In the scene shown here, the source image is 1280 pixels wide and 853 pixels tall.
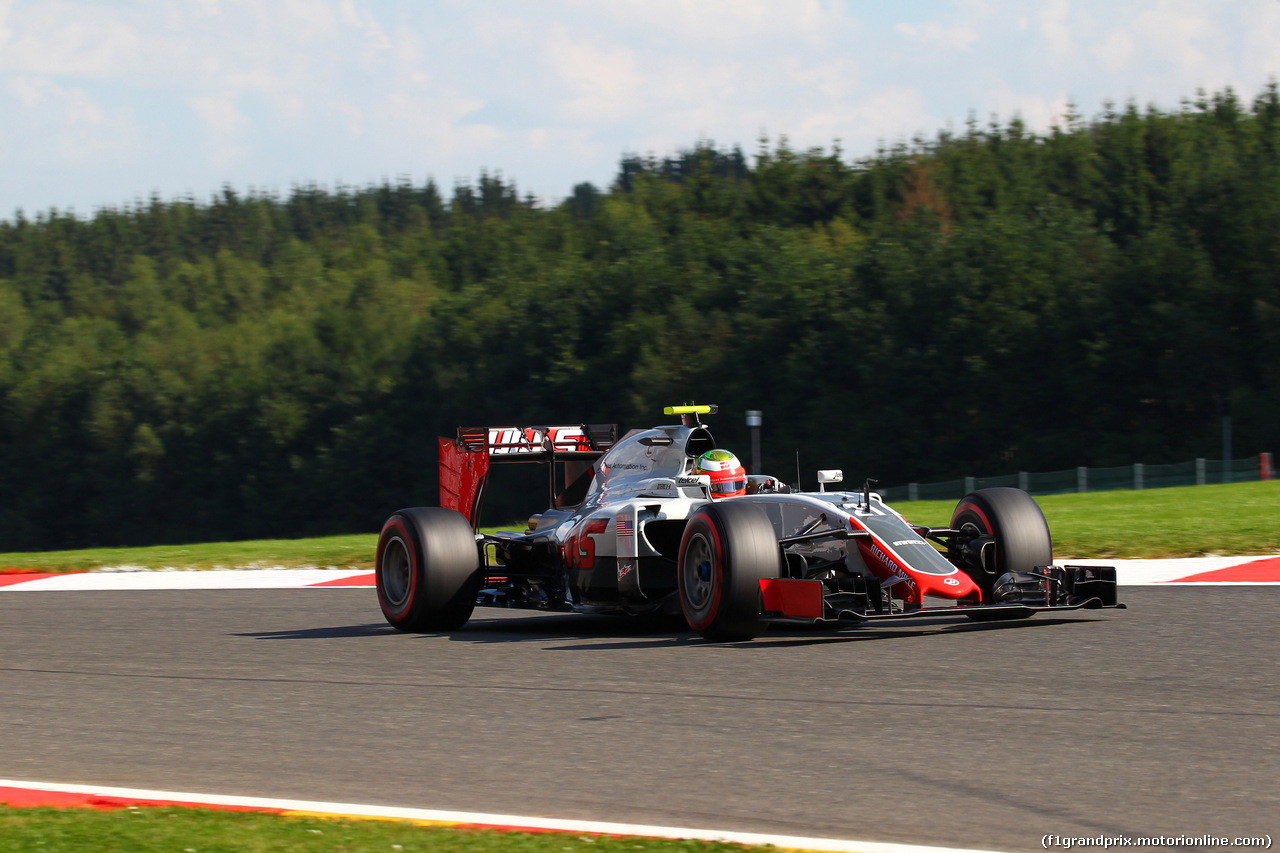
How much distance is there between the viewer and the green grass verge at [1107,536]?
15.7 metres

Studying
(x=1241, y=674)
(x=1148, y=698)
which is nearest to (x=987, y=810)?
(x=1148, y=698)

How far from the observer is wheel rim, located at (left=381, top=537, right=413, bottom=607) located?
1204 cm

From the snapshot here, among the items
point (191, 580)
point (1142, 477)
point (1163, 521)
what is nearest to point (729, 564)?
point (191, 580)

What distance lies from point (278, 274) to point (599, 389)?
54343 millimetres

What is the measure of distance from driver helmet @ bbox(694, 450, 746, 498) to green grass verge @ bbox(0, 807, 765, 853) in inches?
250

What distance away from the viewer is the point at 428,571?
11547 mm

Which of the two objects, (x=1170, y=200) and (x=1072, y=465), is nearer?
(x=1072, y=465)

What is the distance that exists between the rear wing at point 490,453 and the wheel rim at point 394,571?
94cm

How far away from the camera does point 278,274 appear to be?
114m

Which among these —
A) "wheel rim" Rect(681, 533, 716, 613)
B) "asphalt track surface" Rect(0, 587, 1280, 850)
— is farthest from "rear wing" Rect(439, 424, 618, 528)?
"wheel rim" Rect(681, 533, 716, 613)

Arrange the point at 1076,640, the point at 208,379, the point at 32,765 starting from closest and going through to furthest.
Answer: the point at 32,765 < the point at 1076,640 < the point at 208,379

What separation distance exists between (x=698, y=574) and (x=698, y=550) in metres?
0.18

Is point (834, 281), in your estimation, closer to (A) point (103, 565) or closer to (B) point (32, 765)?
(A) point (103, 565)

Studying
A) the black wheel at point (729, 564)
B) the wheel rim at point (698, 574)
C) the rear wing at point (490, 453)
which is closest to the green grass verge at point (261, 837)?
the black wheel at point (729, 564)
